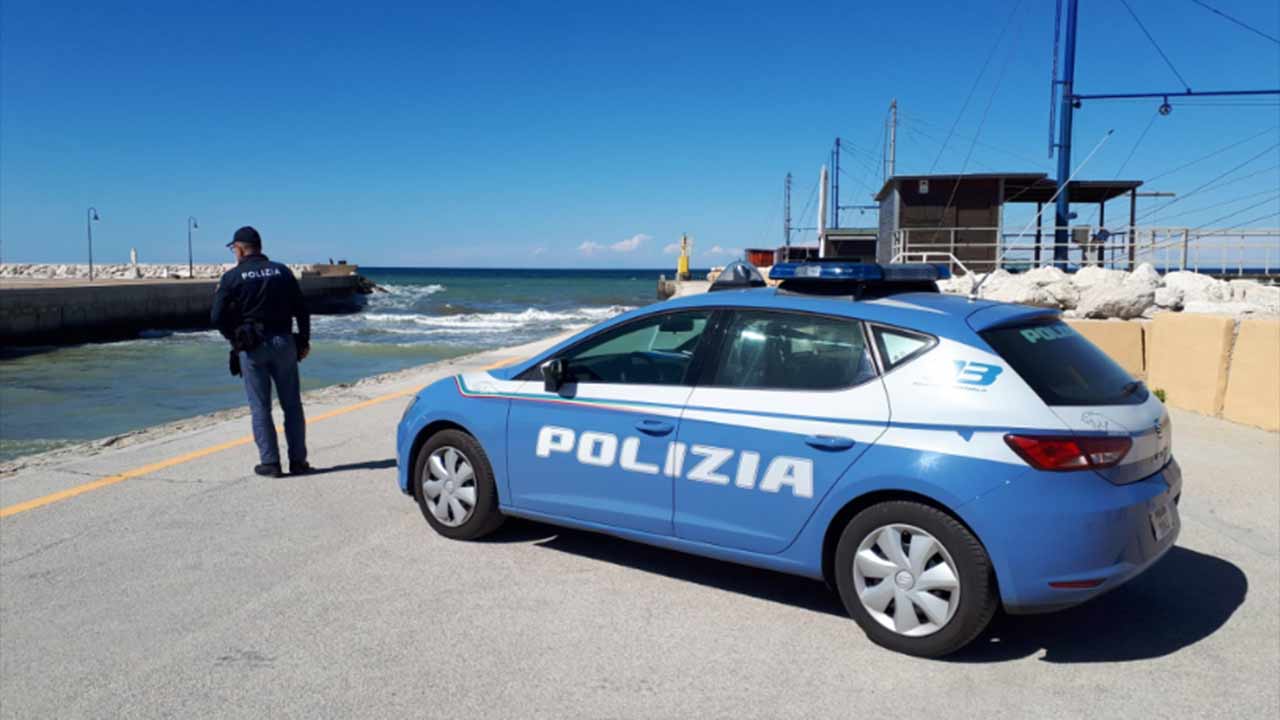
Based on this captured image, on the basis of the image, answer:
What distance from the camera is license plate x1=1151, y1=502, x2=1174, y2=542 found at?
3.64 meters

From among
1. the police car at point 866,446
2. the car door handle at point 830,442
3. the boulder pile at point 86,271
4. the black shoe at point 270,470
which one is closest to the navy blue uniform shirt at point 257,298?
the black shoe at point 270,470

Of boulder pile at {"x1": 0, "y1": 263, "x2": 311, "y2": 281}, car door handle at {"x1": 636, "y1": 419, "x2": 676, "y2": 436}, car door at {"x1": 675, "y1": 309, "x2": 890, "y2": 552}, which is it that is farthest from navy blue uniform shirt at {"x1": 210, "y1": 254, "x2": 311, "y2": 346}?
boulder pile at {"x1": 0, "y1": 263, "x2": 311, "y2": 281}

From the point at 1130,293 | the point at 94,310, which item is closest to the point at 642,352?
the point at 1130,293

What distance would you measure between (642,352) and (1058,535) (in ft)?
7.40

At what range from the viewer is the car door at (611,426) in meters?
4.31

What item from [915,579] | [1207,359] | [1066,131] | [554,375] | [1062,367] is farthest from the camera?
[1066,131]

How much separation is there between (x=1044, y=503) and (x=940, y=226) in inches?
995

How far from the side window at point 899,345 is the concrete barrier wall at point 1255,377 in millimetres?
5889

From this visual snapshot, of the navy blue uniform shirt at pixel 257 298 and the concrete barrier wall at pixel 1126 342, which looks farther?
the concrete barrier wall at pixel 1126 342

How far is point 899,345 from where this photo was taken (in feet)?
12.6

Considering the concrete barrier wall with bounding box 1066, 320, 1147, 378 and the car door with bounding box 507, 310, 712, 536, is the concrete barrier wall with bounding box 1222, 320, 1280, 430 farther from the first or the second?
the car door with bounding box 507, 310, 712, 536

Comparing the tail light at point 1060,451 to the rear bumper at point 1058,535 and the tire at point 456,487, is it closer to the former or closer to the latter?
the rear bumper at point 1058,535

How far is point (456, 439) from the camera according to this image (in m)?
5.06

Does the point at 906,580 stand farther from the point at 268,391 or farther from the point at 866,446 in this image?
the point at 268,391
